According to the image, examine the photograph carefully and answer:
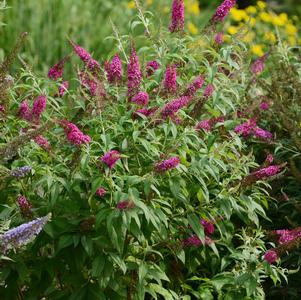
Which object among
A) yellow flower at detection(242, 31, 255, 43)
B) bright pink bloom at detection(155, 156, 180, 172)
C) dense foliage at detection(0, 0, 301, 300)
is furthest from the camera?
yellow flower at detection(242, 31, 255, 43)

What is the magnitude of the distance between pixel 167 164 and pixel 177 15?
3.28ft

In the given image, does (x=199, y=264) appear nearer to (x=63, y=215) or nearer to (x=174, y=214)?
(x=174, y=214)

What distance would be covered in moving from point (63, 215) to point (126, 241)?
0.33m

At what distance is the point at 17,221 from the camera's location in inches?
138

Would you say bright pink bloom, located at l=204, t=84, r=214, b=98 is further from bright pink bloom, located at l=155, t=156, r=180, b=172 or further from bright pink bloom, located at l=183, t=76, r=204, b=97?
bright pink bloom, located at l=155, t=156, r=180, b=172

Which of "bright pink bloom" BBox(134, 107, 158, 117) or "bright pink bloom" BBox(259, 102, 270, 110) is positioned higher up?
"bright pink bloom" BBox(134, 107, 158, 117)

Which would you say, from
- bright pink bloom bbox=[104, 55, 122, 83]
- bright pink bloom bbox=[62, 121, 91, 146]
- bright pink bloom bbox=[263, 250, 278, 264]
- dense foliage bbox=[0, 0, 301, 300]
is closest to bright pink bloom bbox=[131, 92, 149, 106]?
dense foliage bbox=[0, 0, 301, 300]

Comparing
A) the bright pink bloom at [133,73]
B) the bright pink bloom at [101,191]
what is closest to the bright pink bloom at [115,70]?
the bright pink bloom at [133,73]

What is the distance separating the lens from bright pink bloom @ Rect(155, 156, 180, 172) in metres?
3.32

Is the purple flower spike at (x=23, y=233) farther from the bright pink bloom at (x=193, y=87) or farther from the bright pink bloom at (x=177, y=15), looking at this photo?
the bright pink bloom at (x=177, y=15)

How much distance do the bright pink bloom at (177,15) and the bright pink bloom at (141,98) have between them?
609mm

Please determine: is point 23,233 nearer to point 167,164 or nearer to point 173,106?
point 167,164

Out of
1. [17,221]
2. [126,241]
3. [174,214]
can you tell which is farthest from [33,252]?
[174,214]

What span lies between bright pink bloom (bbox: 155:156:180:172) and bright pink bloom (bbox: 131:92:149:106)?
34 cm
